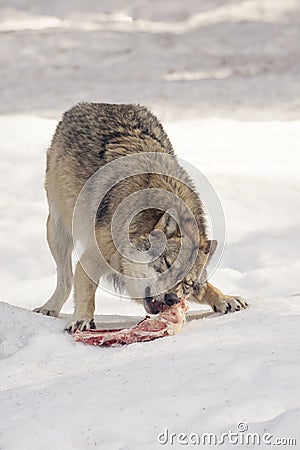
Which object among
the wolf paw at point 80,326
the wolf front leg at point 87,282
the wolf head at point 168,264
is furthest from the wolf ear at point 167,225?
the wolf paw at point 80,326

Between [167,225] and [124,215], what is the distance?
457mm

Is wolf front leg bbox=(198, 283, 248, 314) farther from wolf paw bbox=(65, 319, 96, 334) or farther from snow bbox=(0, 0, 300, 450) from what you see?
wolf paw bbox=(65, 319, 96, 334)

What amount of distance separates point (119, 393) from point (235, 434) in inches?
28.4

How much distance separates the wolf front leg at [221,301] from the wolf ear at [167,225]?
0.64 meters

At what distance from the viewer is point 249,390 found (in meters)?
3.65

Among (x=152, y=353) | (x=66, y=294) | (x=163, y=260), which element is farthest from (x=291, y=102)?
(x=152, y=353)

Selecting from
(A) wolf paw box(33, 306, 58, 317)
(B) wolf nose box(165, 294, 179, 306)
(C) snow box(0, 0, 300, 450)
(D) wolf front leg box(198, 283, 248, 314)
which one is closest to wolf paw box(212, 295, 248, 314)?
(D) wolf front leg box(198, 283, 248, 314)

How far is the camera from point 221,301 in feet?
19.5

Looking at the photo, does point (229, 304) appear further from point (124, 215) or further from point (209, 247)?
point (124, 215)

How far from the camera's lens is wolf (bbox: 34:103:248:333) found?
5516 millimetres

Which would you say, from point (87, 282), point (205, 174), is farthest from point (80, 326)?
point (205, 174)

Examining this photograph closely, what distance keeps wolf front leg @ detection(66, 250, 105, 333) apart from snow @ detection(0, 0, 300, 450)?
0.62ft

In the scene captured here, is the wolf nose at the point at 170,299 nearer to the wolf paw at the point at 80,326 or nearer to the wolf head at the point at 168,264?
the wolf head at the point at 168,264

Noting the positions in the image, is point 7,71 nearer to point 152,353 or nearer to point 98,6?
point 98,6
